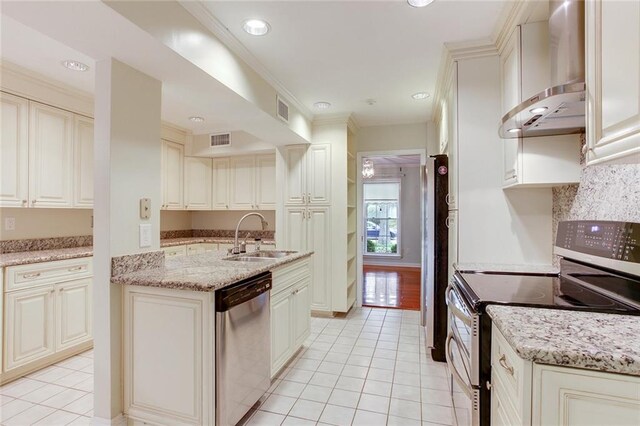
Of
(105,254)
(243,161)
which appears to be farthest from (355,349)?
(243,161)

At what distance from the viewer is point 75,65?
2.54 m

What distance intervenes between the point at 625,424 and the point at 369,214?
725cm

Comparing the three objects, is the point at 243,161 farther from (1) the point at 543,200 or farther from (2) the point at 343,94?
(1) the point at 543,200

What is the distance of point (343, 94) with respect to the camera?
3.29 meters

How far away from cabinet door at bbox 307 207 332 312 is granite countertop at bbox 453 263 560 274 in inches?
79.0

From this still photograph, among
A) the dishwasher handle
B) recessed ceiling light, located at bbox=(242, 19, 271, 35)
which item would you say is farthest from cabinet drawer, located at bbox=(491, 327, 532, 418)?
recessed ceiling light, located at bbox=(242, 19, 271, 35)

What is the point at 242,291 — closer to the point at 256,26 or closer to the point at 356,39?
the point at 256,26

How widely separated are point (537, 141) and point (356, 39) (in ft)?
4.50

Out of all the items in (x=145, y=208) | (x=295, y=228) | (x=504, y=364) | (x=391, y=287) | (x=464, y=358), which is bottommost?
(x=391, y=287)

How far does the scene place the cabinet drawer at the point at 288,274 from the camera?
230 centimetres

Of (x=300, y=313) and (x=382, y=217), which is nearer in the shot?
(x=300, y=313)

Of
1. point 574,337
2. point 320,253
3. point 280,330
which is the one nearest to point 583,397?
point 574,337

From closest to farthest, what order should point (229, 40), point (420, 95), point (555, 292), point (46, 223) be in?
1. point (555, 292)
2. point (229, 40)
3. point (46, 223)
4. point (420, 95)

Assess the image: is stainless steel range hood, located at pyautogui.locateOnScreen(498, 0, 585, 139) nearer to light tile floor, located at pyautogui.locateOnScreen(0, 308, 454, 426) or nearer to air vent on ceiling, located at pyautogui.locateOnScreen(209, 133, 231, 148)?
light tile floor, located at pyautogui.locateOnScreen(0, 308, 454, 426)
